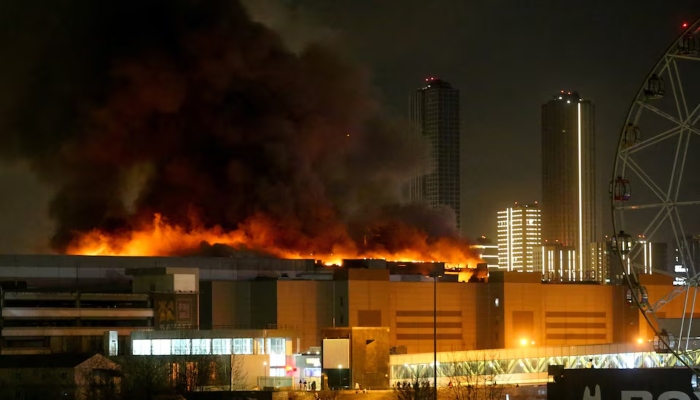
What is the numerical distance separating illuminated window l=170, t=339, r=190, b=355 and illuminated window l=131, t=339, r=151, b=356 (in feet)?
4.90

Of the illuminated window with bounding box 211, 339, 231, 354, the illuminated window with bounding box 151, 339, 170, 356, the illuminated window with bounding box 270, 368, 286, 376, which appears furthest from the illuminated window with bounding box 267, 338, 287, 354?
the illuminated window with bounding box 151, 339, 170, 356

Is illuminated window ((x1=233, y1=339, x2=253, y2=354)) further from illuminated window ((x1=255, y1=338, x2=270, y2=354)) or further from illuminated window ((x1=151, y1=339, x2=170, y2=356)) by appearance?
illuminated window ((x1=151, y1=339, x2=170, y2=356))

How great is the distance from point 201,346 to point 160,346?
2580mm

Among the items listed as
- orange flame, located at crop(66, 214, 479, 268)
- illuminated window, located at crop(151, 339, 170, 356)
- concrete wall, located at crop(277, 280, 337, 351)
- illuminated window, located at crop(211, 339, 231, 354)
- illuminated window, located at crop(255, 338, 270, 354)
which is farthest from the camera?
orange flame, located at crop(66, 214, 479, 268)

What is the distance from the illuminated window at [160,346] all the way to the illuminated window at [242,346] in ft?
13.0

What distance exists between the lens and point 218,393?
76.7m

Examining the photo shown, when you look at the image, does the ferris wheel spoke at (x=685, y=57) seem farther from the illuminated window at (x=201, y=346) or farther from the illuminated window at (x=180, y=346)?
Answer: the illuminated window at (x=180, y=346)

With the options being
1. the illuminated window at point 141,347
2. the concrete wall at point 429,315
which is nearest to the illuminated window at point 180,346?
the illuminated window at point 141,347

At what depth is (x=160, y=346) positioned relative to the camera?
9650 centimetres

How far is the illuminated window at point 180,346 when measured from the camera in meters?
95.6

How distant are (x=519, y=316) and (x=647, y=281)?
44.4ft

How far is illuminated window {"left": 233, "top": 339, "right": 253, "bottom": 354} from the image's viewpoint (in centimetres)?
9658

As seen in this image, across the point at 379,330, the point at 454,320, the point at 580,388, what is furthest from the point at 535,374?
the point at 580,388

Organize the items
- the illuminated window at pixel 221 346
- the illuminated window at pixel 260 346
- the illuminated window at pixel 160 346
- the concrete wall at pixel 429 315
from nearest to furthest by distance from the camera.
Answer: the illuminated window at pixel 221 346 < the illuminated window at pixel 160 346 < the illuminated window at pixel 260 346 < the concrete wall at pixel 429 315
